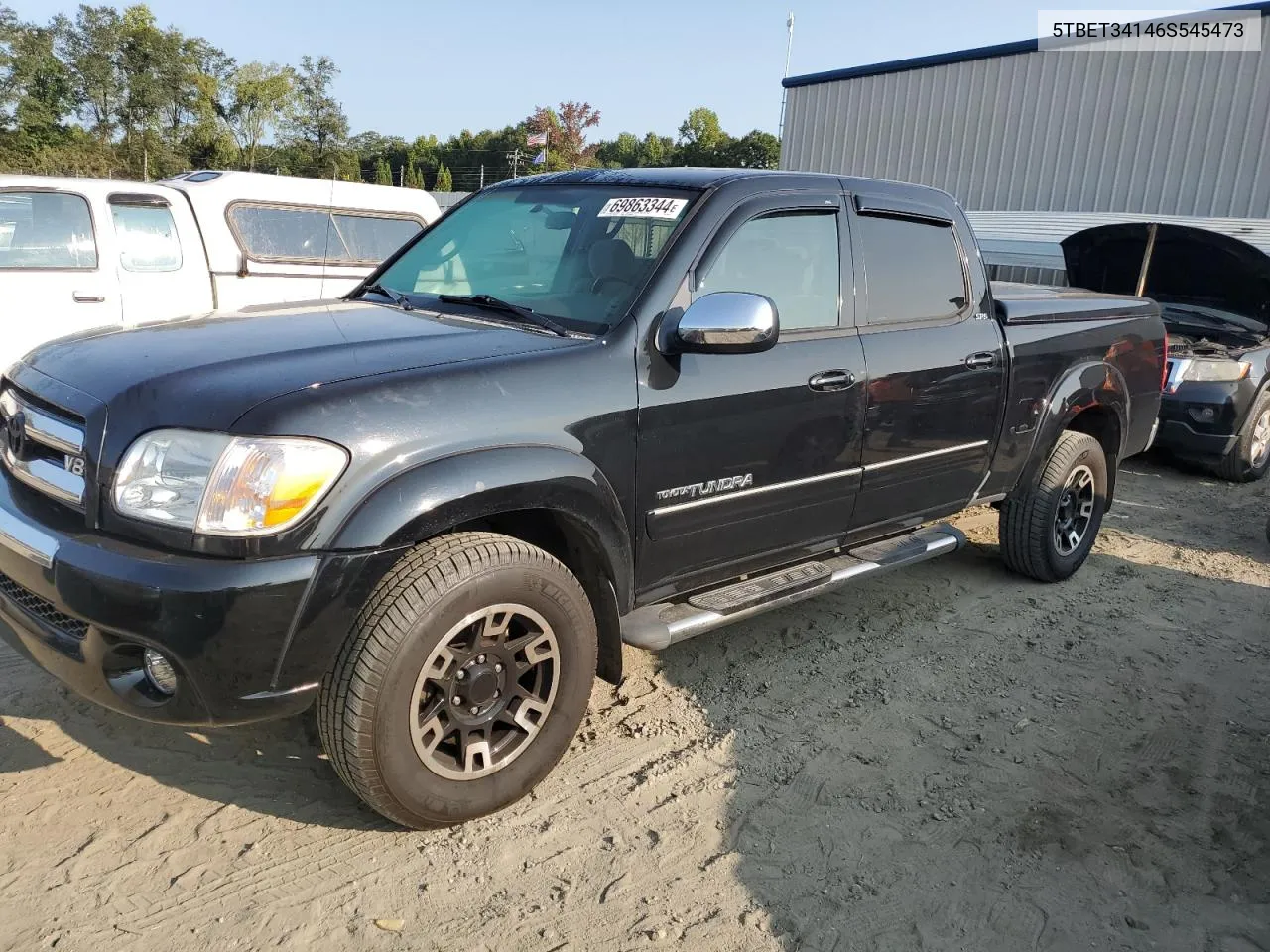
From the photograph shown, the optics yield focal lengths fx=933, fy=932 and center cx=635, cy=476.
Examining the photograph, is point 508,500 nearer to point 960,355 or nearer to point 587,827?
point 587,827

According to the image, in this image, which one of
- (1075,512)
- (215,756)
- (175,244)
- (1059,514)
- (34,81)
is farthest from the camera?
(34,81)

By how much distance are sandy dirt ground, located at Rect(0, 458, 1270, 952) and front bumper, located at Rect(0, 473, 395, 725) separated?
0.50 m

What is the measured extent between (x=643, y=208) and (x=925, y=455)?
1.57 metres

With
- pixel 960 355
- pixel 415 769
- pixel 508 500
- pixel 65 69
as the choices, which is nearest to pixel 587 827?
pixel 415 769

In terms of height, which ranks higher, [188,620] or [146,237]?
[146,237]

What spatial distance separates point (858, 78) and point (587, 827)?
1815 centimetres

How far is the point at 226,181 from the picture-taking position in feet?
25.4

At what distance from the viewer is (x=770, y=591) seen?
336 cm

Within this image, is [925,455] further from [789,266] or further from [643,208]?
[643,208]

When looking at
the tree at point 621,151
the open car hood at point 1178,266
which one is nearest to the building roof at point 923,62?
the open car hood at point 1178,266

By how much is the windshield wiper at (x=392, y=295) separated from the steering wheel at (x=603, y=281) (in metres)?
0.68

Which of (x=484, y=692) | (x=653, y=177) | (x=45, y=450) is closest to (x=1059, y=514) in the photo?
(x=653, y=177)

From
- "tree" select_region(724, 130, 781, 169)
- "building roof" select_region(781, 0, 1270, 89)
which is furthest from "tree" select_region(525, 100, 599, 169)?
"building roof" select_region(781, 0, 1270, 89)

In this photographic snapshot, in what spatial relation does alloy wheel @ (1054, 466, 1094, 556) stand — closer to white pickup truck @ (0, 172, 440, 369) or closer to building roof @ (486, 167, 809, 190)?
building roof @ (486, 167, 809, 190)
